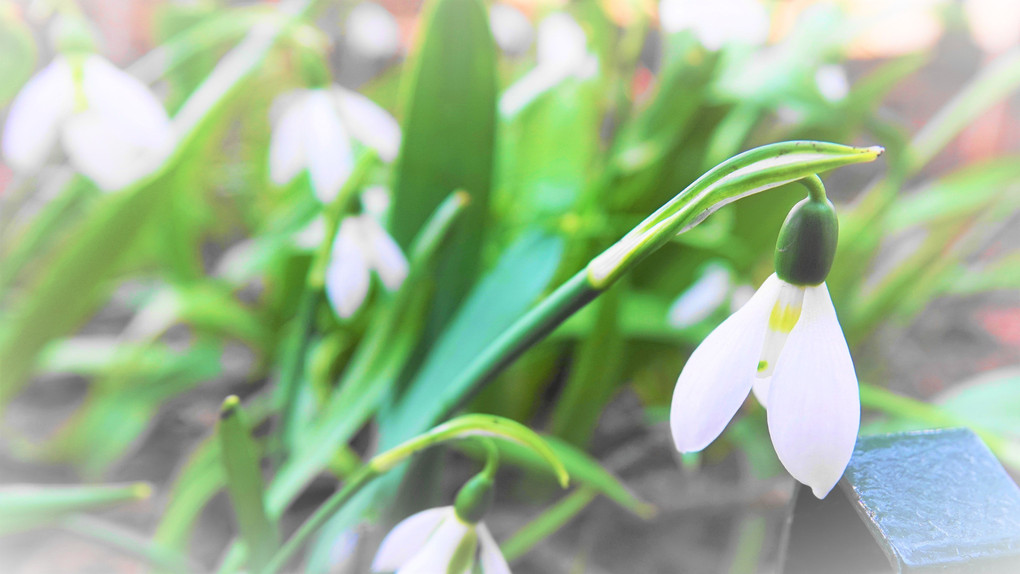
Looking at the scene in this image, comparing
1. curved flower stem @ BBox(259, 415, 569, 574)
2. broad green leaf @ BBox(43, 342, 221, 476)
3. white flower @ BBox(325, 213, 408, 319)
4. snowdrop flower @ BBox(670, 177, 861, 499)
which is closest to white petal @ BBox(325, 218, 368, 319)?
white flower @ BBox(325, 213, 408, 319)

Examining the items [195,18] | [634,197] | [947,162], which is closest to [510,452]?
[634,197]

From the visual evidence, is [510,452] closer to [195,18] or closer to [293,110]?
[293,110]

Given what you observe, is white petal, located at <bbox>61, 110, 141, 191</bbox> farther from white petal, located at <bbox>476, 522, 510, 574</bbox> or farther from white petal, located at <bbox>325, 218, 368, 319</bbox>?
white petal, located at <bbox>476, 522, 510, 574</bbox>

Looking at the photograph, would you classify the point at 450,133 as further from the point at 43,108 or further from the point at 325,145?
the point at 43,108

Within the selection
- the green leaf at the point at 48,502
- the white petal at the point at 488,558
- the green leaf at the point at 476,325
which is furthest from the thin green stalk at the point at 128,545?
the white petal at the point at 488,558

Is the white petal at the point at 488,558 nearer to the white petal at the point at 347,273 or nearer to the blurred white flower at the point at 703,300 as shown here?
the white petal at the point at 347,273
